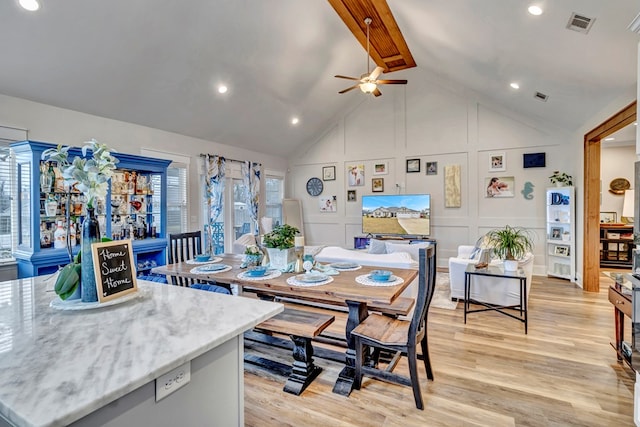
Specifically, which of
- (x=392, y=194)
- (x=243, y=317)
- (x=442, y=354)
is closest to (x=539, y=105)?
(x=392, y=194)

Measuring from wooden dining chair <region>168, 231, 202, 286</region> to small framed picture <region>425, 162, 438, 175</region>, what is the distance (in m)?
5.23

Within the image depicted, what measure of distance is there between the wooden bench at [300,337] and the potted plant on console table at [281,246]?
46 centimetres

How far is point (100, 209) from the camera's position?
13.6ft

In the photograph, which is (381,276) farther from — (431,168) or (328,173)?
(328,173)

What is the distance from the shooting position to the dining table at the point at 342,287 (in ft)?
7.37

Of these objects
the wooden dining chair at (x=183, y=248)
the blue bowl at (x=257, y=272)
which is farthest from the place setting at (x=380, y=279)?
the wooden dining chair at (x=183, y=248)

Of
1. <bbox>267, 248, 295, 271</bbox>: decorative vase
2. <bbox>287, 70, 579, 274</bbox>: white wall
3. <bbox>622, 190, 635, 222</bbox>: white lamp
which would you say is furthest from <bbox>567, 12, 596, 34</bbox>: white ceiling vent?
<bbox>622, 190, 635, 222</bbox>: white lamp

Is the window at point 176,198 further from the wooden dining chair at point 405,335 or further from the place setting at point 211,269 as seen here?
the wooden dining chair at point 405,335

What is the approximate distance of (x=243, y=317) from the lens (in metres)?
1.22

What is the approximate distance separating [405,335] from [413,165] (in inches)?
219

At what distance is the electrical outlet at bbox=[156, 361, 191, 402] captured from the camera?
0.93 metres

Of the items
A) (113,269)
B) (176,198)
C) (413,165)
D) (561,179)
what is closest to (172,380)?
(113,269)

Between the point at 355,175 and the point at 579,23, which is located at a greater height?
the point at 579,23

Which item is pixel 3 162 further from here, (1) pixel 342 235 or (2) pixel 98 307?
(1) pixel 342 235
